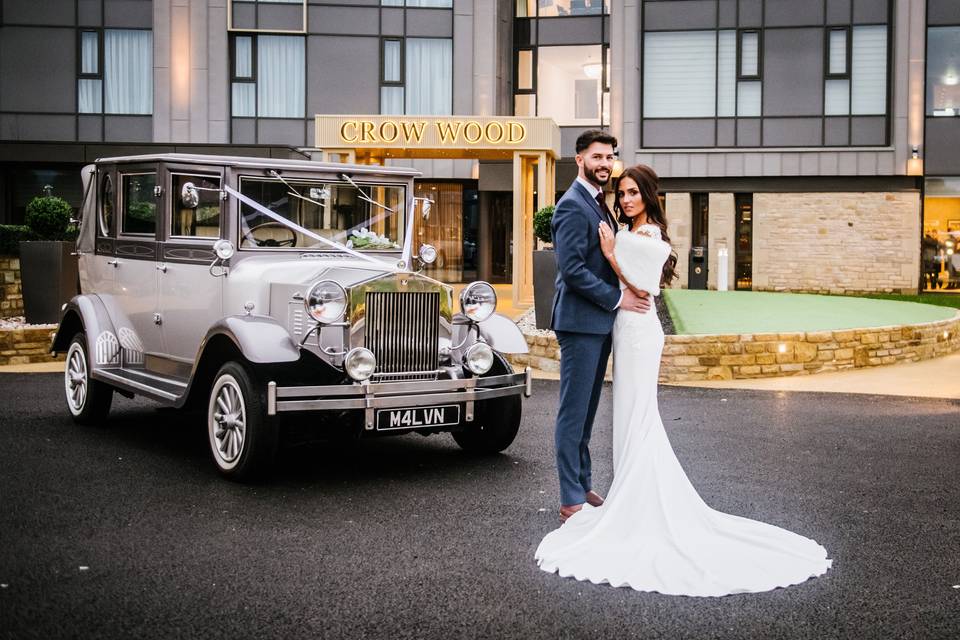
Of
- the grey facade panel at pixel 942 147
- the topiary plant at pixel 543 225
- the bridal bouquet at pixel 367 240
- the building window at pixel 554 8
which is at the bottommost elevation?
the bridal bouquet at pixel 367 240

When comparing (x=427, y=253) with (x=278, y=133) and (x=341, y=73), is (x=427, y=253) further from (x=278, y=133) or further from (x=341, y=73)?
(x=341, y=73)

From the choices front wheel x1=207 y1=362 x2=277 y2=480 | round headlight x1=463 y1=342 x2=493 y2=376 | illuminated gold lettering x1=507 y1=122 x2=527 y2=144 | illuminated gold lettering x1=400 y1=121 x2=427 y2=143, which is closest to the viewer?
front wheel x1=207 y1=362 x2=277 y2=480

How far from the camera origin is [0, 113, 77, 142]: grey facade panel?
92.3ft

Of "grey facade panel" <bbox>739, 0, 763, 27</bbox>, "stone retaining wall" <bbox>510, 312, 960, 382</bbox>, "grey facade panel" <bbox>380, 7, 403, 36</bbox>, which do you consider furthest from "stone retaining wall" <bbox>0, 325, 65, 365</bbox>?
"grey facade panel" <bbox>739, 0, 763, 27</bbox>

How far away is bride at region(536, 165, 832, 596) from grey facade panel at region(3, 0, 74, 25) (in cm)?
2614

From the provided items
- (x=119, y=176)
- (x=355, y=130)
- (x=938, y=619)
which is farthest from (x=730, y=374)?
(x=355, y=130)

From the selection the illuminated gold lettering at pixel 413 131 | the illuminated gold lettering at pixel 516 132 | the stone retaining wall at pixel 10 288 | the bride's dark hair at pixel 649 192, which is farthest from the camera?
the illuminated gold lettering at pixel 516 132

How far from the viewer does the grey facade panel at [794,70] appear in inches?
1131

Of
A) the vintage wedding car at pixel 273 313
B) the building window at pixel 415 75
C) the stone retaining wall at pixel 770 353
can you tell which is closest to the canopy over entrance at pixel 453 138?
the stone retaining wall at pixel 770 353

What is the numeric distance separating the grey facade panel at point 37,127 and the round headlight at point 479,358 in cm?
2414

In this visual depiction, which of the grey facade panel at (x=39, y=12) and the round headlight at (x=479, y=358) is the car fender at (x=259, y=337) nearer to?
the round headlight at (x=479, y=358)

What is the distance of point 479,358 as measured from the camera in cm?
718

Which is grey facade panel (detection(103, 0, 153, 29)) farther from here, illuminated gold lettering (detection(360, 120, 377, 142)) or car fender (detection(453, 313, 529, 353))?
car fender (detection(453, 313, 529, 353))

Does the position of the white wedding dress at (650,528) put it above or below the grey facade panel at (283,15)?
below
